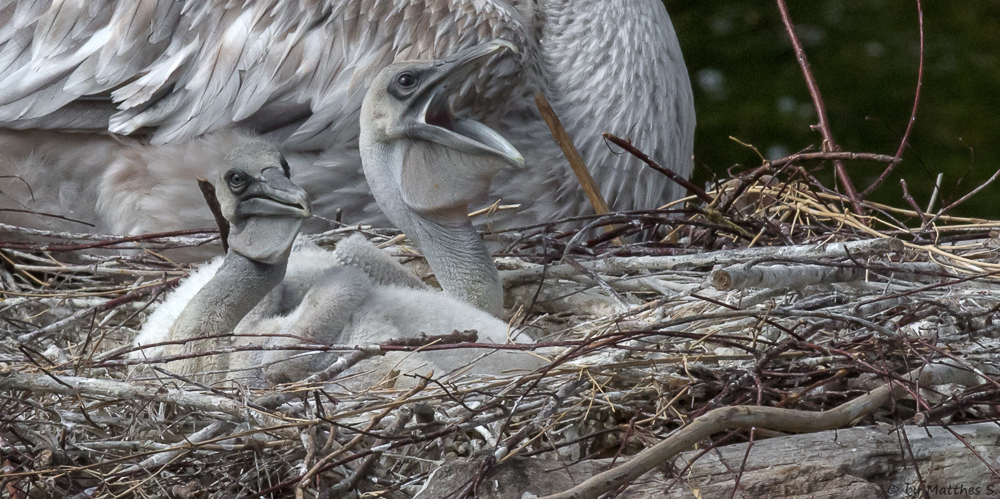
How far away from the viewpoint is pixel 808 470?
60.1 inches

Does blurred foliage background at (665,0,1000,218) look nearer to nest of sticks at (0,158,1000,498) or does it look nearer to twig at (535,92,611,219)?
twig at (535,92,611,219)

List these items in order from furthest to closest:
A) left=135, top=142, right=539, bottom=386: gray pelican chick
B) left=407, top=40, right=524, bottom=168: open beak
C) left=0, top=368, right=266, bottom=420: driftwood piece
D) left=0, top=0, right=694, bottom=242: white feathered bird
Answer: left=0, top=0, right=694, bottom=242: white feathered bird < left=407, top=40, right=524, bottom=168: open beak < left=135, top=142, right=539, bottom=386: gray pelican chick < left=0, top=368, right=266, bottom=420: driftwood piece

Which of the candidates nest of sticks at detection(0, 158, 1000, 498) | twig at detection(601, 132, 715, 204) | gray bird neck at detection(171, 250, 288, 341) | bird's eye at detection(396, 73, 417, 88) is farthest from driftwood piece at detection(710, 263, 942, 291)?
gray bird neck at detection(171, 250, 288, 341)

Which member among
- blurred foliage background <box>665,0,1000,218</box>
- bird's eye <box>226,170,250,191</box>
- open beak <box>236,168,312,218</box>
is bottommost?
Answer: blurred foliage background <box>665,0,1000,218</box>

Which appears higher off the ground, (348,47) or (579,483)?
(348,47)

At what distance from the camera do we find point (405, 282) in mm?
2248

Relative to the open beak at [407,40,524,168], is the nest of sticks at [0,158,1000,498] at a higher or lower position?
lower

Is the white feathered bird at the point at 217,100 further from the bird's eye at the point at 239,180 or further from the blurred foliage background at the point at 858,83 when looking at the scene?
the blurred foliage background at the point at 858,83

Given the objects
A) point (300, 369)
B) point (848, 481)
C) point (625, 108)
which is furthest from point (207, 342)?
point (625, 108)

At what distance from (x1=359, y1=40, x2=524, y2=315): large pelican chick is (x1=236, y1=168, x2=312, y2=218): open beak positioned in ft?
1.05

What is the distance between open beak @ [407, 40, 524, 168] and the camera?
6.90 ft

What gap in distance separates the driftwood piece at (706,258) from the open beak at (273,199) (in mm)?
686

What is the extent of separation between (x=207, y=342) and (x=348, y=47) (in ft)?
4.32

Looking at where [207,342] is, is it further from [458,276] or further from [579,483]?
[579,483]
